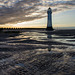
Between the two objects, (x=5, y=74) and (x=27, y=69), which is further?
(x=27, y=69)

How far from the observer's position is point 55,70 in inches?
193

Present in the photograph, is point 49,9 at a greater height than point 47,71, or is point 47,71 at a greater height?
point 49,9

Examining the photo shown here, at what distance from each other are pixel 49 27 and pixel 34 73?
88663 millimetres

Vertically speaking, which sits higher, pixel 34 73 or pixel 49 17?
pixel 49 17

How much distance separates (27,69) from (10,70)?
2.41 feet

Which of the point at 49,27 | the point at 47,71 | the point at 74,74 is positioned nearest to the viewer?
Answer: the point at 74,74

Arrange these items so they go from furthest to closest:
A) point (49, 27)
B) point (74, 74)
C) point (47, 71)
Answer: point (49, 27), point (47, 71), point (74, 74)

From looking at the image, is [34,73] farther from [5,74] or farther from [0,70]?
[0,70]

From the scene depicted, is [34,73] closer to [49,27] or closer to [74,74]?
[74,74]

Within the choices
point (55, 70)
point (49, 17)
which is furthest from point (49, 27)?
point (55, 70)

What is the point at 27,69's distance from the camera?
5.00 metres

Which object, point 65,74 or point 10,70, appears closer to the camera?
point 65,74

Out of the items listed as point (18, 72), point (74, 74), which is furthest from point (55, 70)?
point (18, 72)

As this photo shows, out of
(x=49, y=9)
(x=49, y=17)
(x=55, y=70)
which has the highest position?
(x=49, y=9)
